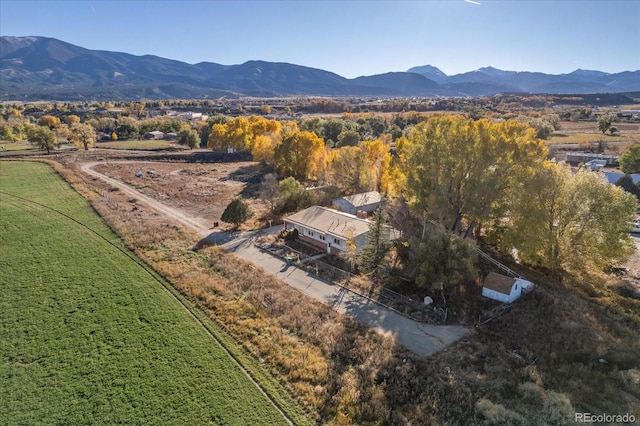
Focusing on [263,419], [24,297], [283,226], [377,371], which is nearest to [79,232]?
[24,297]

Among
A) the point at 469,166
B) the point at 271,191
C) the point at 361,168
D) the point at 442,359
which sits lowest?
the point at 442,359

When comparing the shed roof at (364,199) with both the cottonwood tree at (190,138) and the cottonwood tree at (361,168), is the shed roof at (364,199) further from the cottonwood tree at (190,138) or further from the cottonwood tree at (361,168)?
the cottonwood tree at (190,138)

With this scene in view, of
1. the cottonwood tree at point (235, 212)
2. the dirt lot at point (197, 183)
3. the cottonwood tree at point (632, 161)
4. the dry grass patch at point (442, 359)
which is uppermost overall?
the cottonwood tree at point (632, 161)

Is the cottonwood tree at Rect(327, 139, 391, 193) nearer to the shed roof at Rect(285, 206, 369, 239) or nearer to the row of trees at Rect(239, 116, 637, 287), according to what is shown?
the shed roof at Rect(285, 206, 369, 239)

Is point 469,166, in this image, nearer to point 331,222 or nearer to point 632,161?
point 331,222

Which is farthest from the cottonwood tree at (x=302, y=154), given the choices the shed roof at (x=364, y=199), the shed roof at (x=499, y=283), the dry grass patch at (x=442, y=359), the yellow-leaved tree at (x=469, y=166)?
the shed roof at (x=499, y=283)

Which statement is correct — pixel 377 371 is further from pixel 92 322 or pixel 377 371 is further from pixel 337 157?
pixel 337 157

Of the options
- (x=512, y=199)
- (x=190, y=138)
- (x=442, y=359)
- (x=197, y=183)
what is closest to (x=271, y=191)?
(x=197, y=183)
